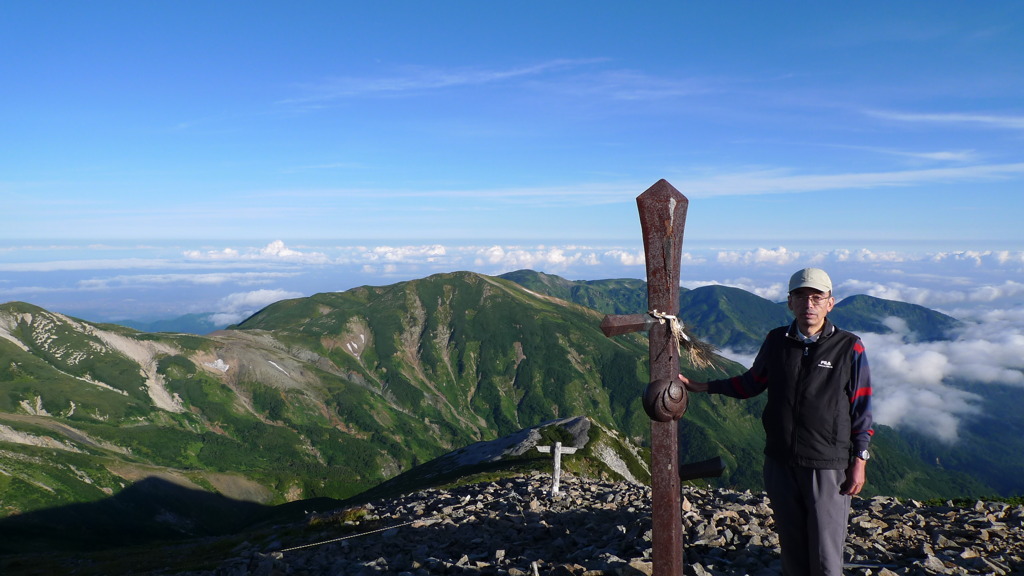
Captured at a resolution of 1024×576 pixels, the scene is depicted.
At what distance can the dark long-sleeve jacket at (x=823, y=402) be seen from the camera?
26.3 feet

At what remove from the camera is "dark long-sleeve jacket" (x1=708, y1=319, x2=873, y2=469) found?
8008mm

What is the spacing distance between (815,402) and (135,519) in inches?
6984

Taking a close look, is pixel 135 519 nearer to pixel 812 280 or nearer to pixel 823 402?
pixel 823 402

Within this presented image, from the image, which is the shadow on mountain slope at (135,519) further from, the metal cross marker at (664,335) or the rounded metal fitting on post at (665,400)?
the rounded metal fitting on post at (665,400)

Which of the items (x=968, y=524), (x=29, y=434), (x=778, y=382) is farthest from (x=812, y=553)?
(x=29, y=434)

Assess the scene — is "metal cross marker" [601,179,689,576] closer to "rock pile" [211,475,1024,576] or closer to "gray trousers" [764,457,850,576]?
"gray trousers" [764,457,850,576]

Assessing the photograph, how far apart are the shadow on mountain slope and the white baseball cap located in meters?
135

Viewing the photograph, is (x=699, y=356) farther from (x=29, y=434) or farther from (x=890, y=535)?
(x=29, y=434)

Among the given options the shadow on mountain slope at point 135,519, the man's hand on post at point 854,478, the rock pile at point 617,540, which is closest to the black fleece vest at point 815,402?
the man's hand on post at point 854,478

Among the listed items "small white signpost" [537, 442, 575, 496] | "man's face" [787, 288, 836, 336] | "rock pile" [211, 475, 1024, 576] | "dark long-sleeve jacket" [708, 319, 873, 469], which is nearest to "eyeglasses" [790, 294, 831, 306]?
"man's face" [787, 288, 836, 336]

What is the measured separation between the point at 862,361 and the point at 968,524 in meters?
10.6

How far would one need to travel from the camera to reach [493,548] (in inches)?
669

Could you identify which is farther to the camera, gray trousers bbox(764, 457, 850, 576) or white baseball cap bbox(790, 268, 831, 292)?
white baseball cap bbox(790, 268, 831, 292)

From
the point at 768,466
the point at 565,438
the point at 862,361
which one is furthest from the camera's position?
the point at 565,438
